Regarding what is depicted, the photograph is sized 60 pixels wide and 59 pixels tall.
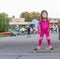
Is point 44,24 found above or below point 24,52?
above

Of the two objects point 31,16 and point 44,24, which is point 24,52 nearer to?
point 44,24

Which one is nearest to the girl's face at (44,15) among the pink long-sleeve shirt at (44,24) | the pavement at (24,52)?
the pink long-sleeve shirt at (44,24)

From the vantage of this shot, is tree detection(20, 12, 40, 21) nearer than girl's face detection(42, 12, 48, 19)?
No

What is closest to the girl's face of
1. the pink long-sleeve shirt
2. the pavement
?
the pink long-sleeve shirt

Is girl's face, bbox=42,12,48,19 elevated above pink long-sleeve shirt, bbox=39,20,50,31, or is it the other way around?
girl's face, bbox=42,12,48,19

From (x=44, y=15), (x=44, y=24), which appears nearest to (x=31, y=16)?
(x=44, y=24)

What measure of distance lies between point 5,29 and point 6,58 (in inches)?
2375

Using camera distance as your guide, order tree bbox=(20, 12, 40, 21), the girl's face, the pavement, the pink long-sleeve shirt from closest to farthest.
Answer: the pavement → the girl's face → the pink long-sleeve shirt → tree bbox=(20, 12, 40, 21)

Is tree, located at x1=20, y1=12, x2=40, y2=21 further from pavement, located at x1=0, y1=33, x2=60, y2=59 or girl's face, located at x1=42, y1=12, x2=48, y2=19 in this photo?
girl's face, located at x1=42, y1=12, x2=48, y2=19

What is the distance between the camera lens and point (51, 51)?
42.8ft

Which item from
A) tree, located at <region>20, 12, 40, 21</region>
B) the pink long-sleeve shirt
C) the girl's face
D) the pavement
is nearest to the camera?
the pavement

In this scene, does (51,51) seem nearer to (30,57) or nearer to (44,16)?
(44,16)

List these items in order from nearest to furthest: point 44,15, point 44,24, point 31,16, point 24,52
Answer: point 44,15, point 44,24, point 24,52, point 31,16

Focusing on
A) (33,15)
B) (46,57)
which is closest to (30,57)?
(46,57)
